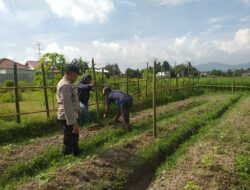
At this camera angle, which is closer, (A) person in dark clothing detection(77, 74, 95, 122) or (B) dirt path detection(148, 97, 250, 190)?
(B) dirt path detection(148, 97, 250, 190)

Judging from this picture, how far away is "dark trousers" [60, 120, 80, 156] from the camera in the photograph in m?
5.71

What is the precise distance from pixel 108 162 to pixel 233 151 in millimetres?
2814

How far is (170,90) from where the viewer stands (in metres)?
20.0

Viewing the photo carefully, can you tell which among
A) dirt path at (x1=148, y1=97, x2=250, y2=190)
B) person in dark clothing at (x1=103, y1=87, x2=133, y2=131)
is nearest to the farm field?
dirt path at (x1=148, y1=97, x2=250, y2=190)

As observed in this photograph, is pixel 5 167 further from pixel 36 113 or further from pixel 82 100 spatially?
pixel 36 113

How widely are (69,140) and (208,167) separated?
273cm

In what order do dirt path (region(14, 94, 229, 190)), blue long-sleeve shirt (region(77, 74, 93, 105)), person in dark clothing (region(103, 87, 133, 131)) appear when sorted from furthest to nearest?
blue long-sleeve shirt (region(77, 74, 93, 105)) → person in dark clothing (region(103, 87, 133, 131)) → dirt path (region(14, 94, 229, 190))

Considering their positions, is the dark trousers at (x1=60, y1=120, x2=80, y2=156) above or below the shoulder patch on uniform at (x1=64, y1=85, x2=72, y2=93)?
below

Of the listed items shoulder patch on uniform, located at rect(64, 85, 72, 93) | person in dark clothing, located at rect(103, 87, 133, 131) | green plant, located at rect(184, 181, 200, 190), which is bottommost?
green plant, located at rect(184, 181, 200, 190)

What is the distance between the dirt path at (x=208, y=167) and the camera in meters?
4.86

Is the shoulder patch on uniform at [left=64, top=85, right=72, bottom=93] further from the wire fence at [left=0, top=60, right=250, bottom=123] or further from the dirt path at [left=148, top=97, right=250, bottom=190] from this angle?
the wire fence at [left=0, top=60, right=250, bottom=123]

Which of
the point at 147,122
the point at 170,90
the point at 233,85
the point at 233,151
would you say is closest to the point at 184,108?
the point at 147,122

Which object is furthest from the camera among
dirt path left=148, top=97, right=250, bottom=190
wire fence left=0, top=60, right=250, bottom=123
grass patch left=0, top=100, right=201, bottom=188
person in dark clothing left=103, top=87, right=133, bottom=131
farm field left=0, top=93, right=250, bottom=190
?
wire fence left=0, top=60, right=250, bottom=123

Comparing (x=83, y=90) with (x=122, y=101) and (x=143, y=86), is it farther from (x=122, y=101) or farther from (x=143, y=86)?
(x=143, y=86)
